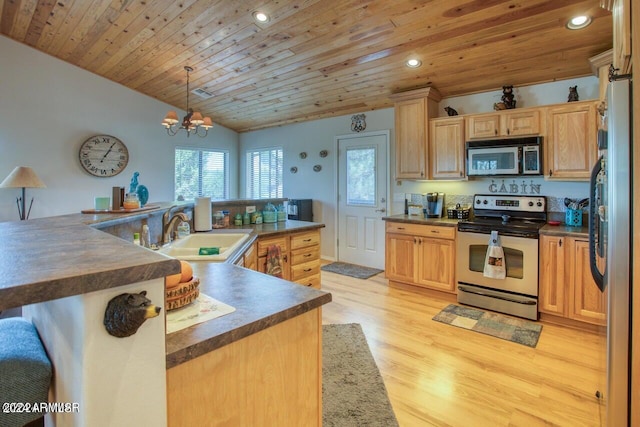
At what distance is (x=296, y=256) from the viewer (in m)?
3.32

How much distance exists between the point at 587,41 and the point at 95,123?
18.9 feet

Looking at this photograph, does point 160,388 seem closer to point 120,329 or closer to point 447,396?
point 120,329

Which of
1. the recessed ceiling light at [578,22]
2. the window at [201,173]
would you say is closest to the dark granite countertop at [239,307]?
the recessed ceiling light at [578,22]

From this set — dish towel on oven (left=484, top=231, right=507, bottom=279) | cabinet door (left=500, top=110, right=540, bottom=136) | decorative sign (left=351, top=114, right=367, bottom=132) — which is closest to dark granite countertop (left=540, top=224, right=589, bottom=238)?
dish towel on oven (left=484, top=231, right=507, bottom=279)

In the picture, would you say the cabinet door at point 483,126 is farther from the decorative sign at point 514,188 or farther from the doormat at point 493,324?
the doormat at point 493,324

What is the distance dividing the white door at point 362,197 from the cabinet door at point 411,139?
0.62 meters

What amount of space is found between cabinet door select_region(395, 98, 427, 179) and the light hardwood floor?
168 centimetres

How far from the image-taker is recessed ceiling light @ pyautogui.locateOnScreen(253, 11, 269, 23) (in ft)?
9.41

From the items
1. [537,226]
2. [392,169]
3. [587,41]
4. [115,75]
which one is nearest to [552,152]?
[537,226]

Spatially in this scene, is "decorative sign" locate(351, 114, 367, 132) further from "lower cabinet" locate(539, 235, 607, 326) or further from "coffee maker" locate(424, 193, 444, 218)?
"lower cabinet" locate(539, 235, 607, 326)

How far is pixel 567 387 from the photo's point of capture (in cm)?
216

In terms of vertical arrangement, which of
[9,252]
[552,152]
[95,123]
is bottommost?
[9,252]

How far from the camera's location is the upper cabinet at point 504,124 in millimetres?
3350

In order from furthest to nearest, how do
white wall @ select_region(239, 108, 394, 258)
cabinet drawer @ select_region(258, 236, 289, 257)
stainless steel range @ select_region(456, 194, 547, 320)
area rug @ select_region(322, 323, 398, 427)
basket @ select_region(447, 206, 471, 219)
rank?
white wall @ select_region(239, 108, 394, 258) → basket @ select_region(447, 206, 471, 219) → stainless steel range @ select_region(456, 194, 547, 320) → cabinet drawer @ select_region(258, 236, 289, 257) → area rug @ select_region(322, 323, 398, 427)
